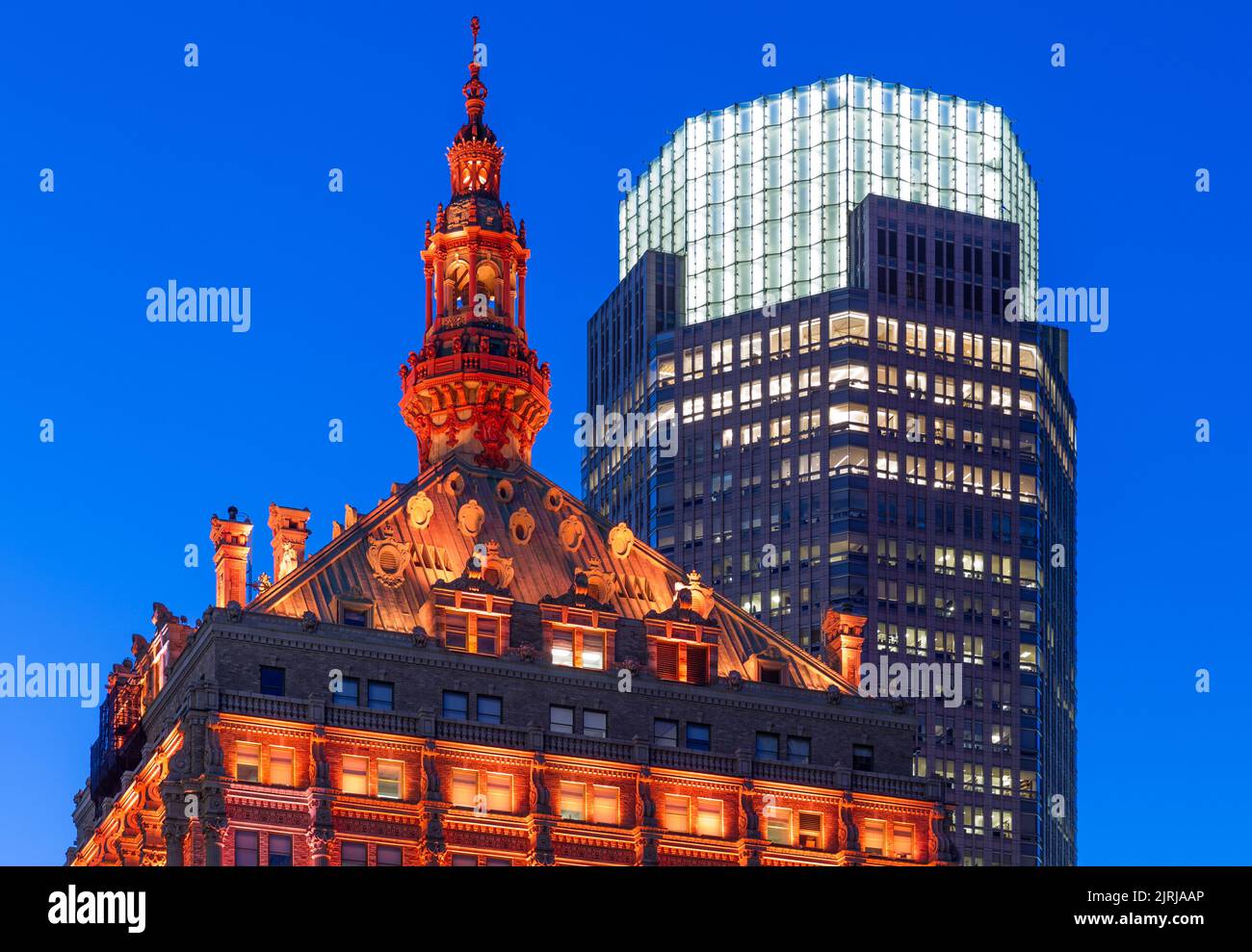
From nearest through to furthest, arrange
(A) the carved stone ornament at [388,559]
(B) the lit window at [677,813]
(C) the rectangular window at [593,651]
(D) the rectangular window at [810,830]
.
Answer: (B) the lit window at [677,813], (D) the rectangular window at [810,830], (C) the rectangular window at [593,651], (A) the carved stone ornament at [388,559]

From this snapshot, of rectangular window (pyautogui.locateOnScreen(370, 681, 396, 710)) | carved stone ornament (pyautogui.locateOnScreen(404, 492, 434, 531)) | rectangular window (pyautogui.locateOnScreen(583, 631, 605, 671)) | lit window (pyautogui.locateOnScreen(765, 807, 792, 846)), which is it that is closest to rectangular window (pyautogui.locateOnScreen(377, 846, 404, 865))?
rectangular window (pyautogui.locateOnScreen(370, 681, 396, 710))

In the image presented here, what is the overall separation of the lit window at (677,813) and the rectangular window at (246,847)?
73.1ft

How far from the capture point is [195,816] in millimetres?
140625

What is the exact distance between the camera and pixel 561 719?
152 metres

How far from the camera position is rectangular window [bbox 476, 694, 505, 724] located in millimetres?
149875

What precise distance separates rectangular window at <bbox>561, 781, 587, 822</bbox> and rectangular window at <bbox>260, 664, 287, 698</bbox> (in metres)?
15.2

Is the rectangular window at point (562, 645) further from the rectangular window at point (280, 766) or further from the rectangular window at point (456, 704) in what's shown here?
the rectangular window at point (280, 766)

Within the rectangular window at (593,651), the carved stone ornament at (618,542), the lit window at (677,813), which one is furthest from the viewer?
the carved stone ornament at (618,542)

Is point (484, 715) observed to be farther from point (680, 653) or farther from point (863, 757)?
point (863, 757)

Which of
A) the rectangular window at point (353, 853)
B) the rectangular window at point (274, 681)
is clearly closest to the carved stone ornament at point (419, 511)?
the rectangular window at point (274, 681)

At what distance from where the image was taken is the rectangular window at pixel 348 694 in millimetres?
146875

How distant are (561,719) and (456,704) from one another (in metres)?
5.78
